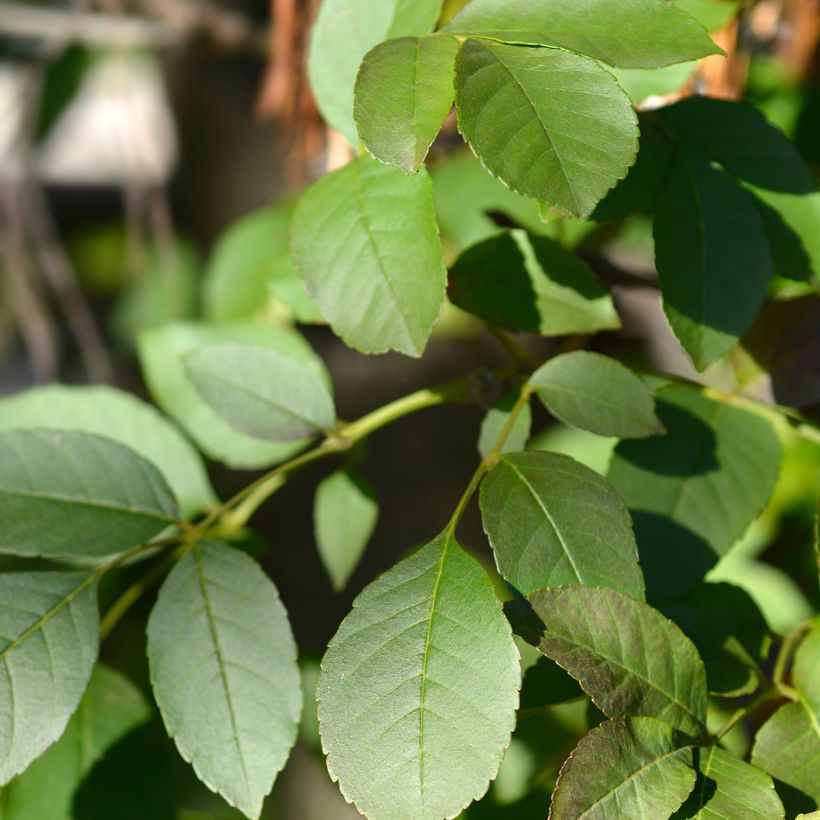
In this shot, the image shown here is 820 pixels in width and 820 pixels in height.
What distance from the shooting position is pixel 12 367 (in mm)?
2248

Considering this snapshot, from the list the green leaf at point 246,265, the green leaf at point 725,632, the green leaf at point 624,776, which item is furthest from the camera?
the green leaf at point 246,265

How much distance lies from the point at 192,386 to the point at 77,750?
302 millimetres

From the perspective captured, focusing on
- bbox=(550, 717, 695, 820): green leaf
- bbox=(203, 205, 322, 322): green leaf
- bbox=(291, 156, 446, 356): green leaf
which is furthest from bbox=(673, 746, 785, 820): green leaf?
bbox=(203, 205, 322, 322): green leaf

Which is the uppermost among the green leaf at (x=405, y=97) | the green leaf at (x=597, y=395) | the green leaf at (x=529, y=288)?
the green leaf at (x=405, y=97)

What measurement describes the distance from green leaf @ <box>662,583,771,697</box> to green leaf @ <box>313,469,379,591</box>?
0.77 feet

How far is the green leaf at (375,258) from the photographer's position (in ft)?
1.80

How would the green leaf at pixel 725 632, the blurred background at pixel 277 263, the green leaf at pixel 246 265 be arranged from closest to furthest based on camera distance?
the green leaf at pixel 725 632 → the blurred background at pixel 277 263 → the green leaf at pixel 246 265

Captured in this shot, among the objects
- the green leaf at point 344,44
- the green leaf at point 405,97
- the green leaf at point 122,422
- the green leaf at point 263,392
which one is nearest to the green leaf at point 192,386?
the green leaf at point 122,422

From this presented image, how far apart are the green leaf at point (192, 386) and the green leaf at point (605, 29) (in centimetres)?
35

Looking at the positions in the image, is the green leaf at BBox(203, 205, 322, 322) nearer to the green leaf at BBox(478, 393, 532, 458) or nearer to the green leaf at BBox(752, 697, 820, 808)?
the green leaf at BBox(478, 393, 532, 458)

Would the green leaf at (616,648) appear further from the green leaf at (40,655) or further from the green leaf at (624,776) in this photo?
the green leaf at (40,655)

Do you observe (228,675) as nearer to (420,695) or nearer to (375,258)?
(420,695)

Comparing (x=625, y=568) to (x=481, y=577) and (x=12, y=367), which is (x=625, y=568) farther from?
(x=12, y=367)

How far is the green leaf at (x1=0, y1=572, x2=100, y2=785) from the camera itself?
0.54 m
